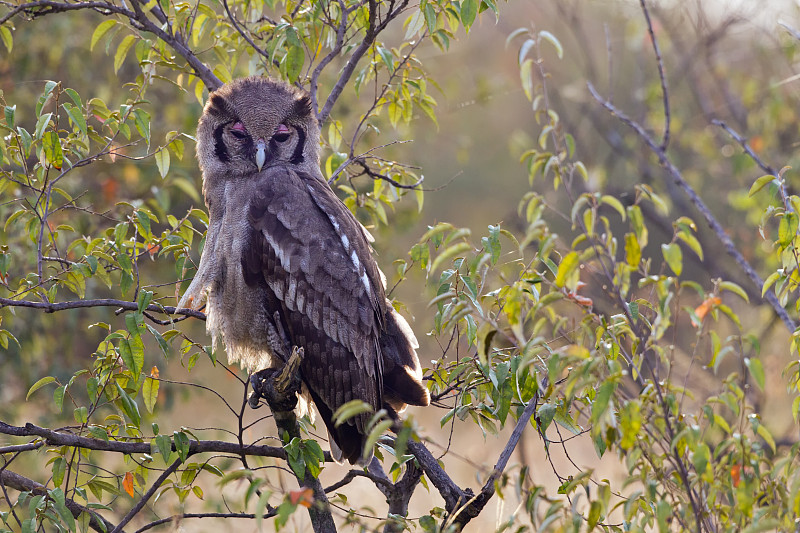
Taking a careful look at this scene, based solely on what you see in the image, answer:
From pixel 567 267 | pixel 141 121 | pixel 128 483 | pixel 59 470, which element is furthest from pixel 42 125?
pixel 567 267

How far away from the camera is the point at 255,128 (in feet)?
12.9

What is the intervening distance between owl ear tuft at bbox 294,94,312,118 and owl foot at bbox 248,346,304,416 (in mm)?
1337

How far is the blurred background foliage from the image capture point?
Result: 221 centimetres

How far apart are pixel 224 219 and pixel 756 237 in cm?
617

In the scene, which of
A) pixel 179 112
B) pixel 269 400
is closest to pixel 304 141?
pixel 269 400

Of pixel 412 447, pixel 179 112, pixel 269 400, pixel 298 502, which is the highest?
pixel 179 112

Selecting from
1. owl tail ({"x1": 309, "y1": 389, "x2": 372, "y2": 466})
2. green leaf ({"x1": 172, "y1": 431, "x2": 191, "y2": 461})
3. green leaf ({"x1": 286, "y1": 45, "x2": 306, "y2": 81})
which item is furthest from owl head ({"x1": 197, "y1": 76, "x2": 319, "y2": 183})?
green leaf ({"x1": 172, "y1": 431, "x2": 191, "y2": 461})

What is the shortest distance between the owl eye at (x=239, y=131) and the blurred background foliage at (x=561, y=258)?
22cm

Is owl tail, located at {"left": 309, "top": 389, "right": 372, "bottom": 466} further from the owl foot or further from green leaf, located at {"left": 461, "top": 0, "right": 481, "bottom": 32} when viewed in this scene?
green leaf, located at {"left": 461, "top": 0, "right": 481, "bottom": 32}

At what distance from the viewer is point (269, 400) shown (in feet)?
10.7

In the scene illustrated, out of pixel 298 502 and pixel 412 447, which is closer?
pixel 298 502

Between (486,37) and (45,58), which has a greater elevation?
(486,37)

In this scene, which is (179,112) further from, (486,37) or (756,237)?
(486,37)

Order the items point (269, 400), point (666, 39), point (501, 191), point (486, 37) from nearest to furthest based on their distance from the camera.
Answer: point (269, 400)
point (666, 39)
point (486, 37)
point (501, 191)
